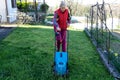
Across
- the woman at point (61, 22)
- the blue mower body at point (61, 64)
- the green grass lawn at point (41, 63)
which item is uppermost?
the woman at point (61, 22)

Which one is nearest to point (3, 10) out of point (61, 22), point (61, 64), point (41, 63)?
point (41, 63)

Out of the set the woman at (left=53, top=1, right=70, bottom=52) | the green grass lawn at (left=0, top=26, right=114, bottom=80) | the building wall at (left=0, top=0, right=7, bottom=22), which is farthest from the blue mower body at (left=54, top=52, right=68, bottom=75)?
the building wall at (left=0, top=0, right=7, bottom=22)

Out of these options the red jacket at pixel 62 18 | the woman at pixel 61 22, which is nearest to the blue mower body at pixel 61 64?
the woman at pixel 61 22

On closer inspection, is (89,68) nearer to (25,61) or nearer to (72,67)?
(72,67)

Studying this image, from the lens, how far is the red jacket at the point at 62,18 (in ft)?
18.3

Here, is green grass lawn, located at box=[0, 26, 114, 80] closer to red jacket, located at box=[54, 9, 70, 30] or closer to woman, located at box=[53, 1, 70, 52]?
woman, located at box=[53, 1, 70, 52]

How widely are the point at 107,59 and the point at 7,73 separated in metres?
2.49

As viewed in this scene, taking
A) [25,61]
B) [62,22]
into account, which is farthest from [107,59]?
[25,61]

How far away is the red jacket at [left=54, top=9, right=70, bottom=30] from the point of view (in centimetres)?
556

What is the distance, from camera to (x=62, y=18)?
18.6 ft

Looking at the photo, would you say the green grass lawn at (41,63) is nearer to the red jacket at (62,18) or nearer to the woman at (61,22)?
the woman at (61,22)

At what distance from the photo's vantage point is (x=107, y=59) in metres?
6.21

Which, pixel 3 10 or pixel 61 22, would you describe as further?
pixel 3 10

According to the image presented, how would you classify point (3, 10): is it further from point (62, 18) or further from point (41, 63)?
point (62, 18)
